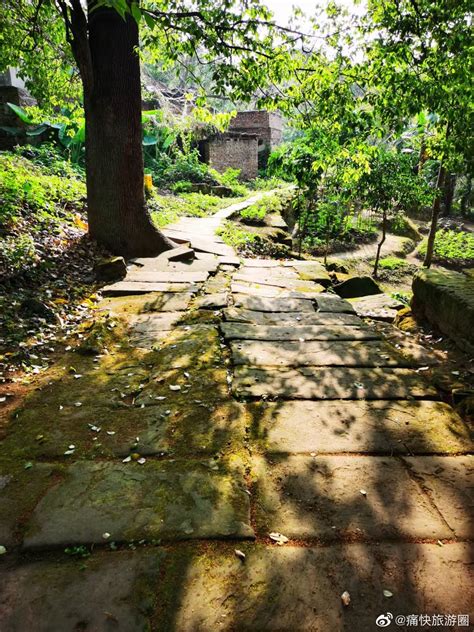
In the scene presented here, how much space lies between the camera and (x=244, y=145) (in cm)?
2069

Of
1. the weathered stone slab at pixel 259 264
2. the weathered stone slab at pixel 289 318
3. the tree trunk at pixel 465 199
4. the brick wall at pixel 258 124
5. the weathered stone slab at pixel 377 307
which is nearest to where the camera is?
the weathered stone slab at pixel 289 318

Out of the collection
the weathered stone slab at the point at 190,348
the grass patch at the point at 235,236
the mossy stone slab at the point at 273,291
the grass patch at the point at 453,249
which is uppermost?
the grass patch at the point at 235,236

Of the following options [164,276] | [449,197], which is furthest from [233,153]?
[164,276]

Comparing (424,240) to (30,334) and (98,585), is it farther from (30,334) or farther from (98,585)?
(98,585)

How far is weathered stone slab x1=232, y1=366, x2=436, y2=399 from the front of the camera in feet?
9.14

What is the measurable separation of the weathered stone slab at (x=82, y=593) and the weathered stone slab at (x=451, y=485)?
120cm

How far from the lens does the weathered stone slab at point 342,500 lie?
1.70 m

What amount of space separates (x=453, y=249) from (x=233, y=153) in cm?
1164

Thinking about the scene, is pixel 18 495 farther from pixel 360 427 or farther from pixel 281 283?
pixel 281 283

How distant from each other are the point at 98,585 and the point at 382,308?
430 cm

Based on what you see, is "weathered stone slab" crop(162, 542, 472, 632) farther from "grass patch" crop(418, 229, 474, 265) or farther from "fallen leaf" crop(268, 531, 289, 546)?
"grass patch" crop(418, 229, 474, 265)

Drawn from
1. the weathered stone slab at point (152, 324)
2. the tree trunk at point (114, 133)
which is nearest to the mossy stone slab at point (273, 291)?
the weathered stone slab at point (152, 324)

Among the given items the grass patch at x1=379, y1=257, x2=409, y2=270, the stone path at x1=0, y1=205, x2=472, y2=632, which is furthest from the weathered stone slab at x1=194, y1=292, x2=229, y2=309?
the grass patch at x1=379, y1=257, x2=409, y2=270

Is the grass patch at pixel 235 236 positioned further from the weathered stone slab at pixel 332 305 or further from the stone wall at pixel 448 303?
the stone wall at pixel 448 303
